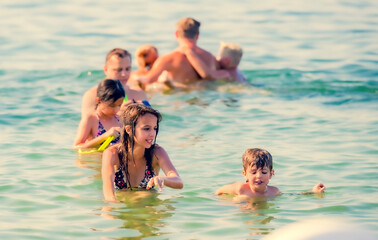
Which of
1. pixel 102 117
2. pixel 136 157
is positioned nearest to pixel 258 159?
pixel 136 157

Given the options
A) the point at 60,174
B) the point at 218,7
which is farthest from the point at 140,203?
the point at 218,7

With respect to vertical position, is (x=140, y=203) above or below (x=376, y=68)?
below

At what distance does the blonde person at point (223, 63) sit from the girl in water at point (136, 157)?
5687mm

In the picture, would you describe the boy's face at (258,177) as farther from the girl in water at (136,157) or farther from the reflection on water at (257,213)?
the girl in water at (136,157)

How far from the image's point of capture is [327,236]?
3037 mm

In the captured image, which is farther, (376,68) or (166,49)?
(166,49)

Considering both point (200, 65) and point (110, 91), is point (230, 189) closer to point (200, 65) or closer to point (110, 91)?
point (110, 91)

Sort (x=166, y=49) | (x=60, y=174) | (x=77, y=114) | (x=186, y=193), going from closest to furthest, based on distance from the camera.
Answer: (x=186, y=193)
(x=60, y=174)
(x=77, y=114)
(x=166, y=49)

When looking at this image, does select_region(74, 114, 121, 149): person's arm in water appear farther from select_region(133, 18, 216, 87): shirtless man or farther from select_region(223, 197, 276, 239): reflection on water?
select_region(133, 18, 216, 87): shirtless man

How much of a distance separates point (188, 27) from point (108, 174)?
5980 millimetres

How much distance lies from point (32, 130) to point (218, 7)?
40.4 ft

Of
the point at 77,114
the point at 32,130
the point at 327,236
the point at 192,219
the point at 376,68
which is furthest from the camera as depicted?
the point at 376,68

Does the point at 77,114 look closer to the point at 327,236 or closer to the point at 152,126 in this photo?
the point at 152,126

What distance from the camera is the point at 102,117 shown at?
26.3 ft
